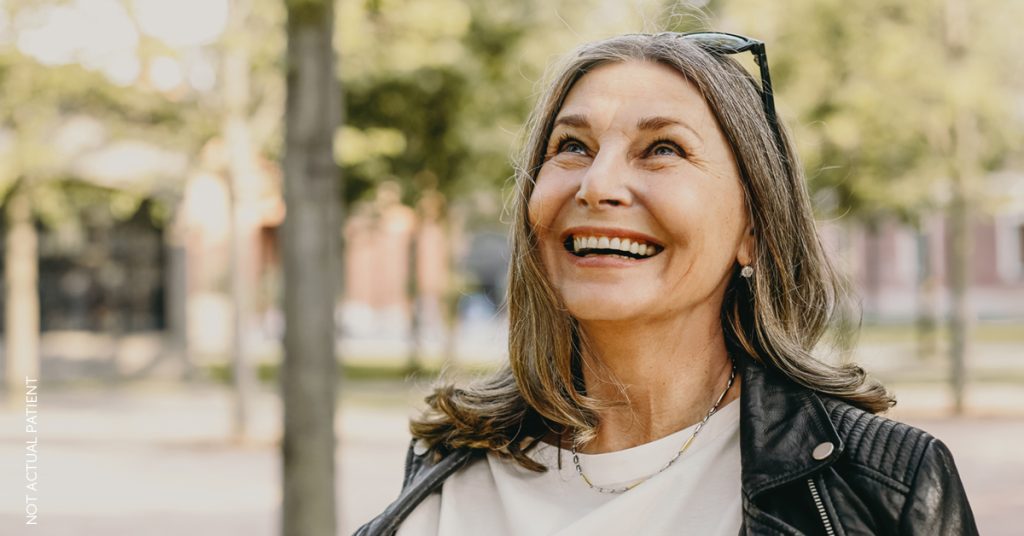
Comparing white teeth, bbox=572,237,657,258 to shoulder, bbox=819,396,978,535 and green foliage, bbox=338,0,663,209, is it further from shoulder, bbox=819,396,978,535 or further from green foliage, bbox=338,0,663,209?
green foliage, bbox=338,0,663,209

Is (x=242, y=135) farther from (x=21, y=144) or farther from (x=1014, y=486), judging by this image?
(x=1014, y=486)

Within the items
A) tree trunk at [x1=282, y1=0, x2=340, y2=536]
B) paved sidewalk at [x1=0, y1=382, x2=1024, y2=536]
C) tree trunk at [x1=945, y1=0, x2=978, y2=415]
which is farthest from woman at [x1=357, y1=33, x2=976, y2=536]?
tree trunk at [x1=945, y1=0, x2=978, y2=415]

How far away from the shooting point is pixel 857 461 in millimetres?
1672

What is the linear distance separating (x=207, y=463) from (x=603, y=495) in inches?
403

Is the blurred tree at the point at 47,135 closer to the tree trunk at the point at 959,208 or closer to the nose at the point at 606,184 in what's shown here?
the tree trunk at the point at 959,208

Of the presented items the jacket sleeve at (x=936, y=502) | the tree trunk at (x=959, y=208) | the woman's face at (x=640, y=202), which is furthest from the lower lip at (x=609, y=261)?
the tree trunk at (x=959, y=208)

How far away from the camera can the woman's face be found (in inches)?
73.1

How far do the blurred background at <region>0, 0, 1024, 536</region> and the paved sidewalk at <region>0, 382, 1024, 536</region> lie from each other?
Result: 0.05 metres

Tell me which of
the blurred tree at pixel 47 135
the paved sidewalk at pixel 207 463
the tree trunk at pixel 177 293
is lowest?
the paved sidewalk at pixel 207 463

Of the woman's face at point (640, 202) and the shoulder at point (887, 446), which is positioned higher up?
the woman's face at point (640, 202)

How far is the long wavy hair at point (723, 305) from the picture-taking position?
1.92 metres

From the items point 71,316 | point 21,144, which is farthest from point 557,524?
point 71,316

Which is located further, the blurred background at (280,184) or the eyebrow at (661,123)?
the blurred background at (280,184)

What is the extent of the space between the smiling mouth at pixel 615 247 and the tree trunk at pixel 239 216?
11435 millimetres
